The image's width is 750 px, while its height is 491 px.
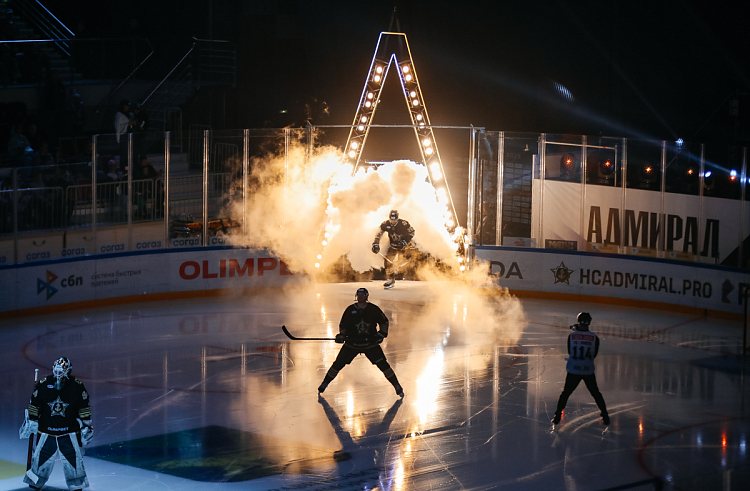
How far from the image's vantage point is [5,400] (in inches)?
443

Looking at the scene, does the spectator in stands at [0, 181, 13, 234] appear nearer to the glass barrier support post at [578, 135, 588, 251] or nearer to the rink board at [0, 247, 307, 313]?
the rink board at [0, 247, 307, 313]

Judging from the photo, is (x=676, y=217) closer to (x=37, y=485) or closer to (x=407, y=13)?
(x=407, y=13)

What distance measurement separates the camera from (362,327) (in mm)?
11500

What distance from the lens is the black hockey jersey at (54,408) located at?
7730mm

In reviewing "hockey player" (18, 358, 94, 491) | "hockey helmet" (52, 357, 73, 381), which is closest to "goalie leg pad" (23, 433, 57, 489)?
"hockey player" (18, 358, 94, 491)

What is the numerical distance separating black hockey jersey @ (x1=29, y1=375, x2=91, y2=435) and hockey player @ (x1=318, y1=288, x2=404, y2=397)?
424 cm

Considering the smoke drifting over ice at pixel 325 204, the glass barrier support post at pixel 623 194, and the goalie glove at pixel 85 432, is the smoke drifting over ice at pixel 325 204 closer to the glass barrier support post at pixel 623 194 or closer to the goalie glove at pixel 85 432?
the glass barrier support post at pixel 623 194

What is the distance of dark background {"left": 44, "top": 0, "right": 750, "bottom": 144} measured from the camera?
921 inches

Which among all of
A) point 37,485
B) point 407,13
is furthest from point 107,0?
point 37,485

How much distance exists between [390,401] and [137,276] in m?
8.88

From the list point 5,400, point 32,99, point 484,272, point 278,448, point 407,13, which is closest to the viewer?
point 278,448

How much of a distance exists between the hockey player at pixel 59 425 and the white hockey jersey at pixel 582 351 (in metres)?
5.34

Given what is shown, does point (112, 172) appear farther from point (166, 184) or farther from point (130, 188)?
point (166, 184)

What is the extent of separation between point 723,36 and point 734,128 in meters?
2.42
